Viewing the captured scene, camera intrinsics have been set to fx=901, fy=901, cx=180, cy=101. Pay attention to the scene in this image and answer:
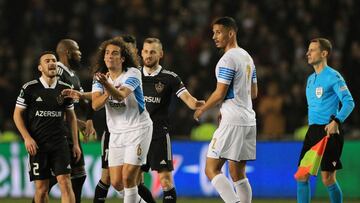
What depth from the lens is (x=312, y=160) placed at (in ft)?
33.1

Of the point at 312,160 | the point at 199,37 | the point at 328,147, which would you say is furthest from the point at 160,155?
the point at 199,37

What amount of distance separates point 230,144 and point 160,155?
139cm

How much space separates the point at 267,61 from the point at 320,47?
25.1 ft

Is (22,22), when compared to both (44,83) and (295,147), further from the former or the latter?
(44,83)

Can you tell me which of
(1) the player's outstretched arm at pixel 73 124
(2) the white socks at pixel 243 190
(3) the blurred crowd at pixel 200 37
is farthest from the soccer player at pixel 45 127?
(3) the blurred crowd at pixel 200 37

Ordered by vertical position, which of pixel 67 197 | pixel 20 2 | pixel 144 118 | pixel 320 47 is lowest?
pixel 67 197

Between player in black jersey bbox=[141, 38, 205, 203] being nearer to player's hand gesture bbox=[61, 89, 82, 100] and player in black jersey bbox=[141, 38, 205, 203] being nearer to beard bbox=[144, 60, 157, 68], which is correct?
beard bbox=[144, 60, 157, 68]

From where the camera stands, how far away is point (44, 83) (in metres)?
10.1

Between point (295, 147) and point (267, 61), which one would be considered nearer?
point (295, 147)

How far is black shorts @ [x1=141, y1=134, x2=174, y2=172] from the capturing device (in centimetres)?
1071

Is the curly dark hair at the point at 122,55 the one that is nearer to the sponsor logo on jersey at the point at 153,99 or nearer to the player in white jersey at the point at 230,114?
the player in white jersey at the point at 230,114

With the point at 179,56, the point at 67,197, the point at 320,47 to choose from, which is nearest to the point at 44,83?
the point at 67,197

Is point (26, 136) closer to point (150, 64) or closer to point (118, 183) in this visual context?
point (118, 183)

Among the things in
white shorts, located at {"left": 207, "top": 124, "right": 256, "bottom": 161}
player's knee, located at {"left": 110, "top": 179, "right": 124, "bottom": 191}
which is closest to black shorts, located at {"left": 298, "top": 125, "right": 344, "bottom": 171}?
white shorts, located at {"left": 207, "top": 124, "right": 256, "bottom": 161}
